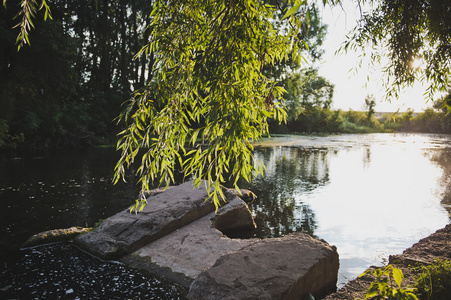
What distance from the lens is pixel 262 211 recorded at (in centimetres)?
667

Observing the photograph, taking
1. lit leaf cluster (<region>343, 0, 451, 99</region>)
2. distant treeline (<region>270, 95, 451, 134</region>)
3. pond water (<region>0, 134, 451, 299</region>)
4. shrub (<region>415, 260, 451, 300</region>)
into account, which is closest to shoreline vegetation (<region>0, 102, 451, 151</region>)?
distant treeline (<region>270, 95, 451, 134</region>)

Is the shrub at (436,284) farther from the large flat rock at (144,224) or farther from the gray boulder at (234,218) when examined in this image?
the large flat rock at (144,224)

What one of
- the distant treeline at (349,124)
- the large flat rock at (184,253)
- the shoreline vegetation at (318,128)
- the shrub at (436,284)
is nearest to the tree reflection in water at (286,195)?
the large flat rock at (184,253)

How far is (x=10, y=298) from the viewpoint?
331 cm

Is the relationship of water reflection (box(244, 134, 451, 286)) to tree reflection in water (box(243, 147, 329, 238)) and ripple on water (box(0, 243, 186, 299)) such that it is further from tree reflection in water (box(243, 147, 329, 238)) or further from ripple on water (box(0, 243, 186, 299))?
ripple on water (box(0, 243, 186, 299))

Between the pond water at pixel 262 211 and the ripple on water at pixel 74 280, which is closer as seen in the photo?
the ripple on water at pixel 74 280

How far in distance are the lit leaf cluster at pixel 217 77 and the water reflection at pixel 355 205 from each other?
2.55 meters

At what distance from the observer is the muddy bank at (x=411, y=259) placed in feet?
10.0

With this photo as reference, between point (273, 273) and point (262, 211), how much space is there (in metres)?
3.49

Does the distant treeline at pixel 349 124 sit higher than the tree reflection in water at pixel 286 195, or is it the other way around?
the distant treeline at pixel 349 124

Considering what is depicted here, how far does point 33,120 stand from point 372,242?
15533 mm

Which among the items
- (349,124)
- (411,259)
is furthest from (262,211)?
(349,124)

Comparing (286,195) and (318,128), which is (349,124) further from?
(286,195)

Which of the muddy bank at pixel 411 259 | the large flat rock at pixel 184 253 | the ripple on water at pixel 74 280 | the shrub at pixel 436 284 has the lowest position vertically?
the ripple on water at pixel 74 280
